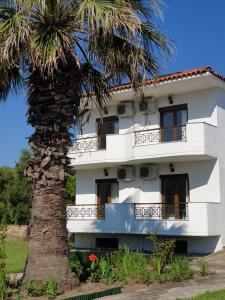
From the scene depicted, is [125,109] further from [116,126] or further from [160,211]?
[160,211]

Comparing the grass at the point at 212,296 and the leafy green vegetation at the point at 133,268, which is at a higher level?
the leafy green vegetation at the point at 133,268

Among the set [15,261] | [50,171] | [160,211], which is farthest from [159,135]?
[50,171]

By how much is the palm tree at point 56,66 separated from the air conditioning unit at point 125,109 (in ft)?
36.2

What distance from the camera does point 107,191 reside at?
77.6 ft

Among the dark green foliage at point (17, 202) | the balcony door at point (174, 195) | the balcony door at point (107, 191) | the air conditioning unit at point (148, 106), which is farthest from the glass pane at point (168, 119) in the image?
the dark green foliage at point (17, 202)

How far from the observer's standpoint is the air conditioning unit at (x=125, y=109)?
22500 millimetres

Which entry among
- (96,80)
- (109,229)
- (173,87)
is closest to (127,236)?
(109,229)

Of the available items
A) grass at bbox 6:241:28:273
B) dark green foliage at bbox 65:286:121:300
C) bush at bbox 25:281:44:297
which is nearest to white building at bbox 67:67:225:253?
grass at bbox 6:241:28:273

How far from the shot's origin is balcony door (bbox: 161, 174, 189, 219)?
67.2 ft

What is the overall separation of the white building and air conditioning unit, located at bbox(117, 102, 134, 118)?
0.05m

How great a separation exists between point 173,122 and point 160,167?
6.83ft

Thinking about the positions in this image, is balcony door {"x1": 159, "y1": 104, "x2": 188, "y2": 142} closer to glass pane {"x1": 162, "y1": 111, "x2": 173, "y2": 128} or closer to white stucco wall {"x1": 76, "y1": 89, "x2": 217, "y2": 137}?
glass pane {"x1": 162, "y1": 111, "x2": 173, "y2": 128}

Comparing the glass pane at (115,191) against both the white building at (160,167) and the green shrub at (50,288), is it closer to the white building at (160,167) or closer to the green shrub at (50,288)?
the white building at (160,167)

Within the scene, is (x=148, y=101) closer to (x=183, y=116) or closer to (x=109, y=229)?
(x=183, y=116)
